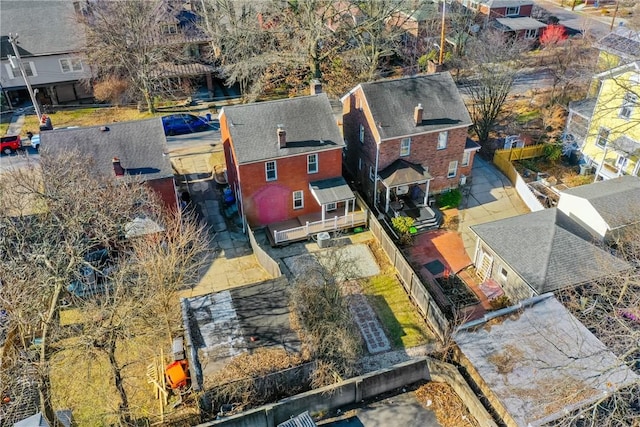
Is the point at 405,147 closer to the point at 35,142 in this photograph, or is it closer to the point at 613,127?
the point at 613,127

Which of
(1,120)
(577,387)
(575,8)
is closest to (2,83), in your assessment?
(1,120)

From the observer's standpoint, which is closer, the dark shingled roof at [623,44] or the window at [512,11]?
the dark shingled roof at [623,44]

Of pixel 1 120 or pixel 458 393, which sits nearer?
pixel 458 393

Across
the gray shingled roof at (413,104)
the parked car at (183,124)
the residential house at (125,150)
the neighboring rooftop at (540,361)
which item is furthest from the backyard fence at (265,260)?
the parked car at (183,124)

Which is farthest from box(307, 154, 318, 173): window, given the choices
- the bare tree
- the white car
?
the white car

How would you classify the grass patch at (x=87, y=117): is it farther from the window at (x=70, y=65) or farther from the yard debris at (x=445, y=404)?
the yard debris at (x=445, y=404)

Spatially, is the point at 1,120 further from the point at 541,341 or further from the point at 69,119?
the point at 541,341

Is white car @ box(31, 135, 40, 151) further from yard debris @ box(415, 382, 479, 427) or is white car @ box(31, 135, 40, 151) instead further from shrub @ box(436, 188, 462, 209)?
yard debris @ box(415, 382, 479, 427)
